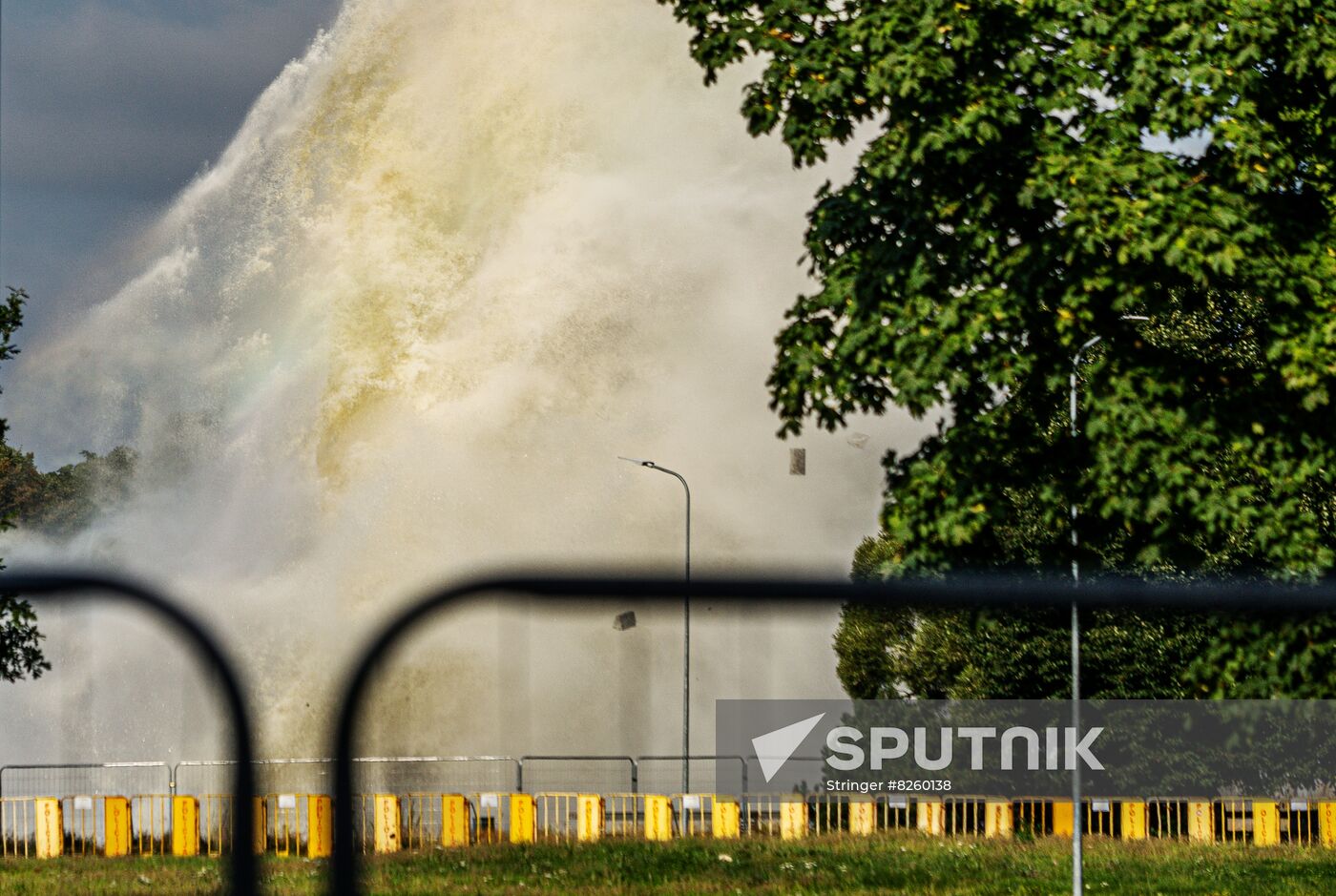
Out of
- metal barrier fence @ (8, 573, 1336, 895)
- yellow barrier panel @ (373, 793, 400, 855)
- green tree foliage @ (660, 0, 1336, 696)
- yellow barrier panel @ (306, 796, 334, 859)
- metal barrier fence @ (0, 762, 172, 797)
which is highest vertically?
green tree foliage @ (660, 0, 1336, 696)

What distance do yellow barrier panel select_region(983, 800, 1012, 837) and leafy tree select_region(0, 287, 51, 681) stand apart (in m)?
15.1

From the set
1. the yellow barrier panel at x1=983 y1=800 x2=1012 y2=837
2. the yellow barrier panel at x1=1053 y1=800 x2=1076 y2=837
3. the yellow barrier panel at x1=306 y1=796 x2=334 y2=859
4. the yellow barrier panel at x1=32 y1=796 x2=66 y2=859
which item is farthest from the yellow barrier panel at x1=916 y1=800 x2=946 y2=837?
the yellow barrier panel at x1=306 y1=796 x2=334 y2=859

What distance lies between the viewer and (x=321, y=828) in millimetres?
2355

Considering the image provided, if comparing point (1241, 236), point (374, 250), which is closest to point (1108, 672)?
point (1241, 236)

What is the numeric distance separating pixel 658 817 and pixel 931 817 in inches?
236

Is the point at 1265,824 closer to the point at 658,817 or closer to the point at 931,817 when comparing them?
the point at 931,817

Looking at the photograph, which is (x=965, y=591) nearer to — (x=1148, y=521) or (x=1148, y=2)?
(x=1148, y=521)

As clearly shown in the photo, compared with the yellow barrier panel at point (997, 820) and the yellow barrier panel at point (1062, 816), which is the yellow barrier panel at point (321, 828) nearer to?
the yellow barrier panel at point (997, 820)

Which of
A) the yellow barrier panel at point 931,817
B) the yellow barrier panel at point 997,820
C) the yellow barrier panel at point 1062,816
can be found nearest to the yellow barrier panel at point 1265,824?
the yellow barrier panel at point 1062,816

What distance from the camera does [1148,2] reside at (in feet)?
42.6

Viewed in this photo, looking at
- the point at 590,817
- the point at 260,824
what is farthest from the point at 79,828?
the point at 260,824

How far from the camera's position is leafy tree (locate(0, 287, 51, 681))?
9.18 feet

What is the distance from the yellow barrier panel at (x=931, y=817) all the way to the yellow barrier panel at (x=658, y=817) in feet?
14.4

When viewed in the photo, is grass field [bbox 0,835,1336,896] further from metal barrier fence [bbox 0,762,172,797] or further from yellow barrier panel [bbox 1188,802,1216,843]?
metal barrier fence [bbox 0,762,172,797]
